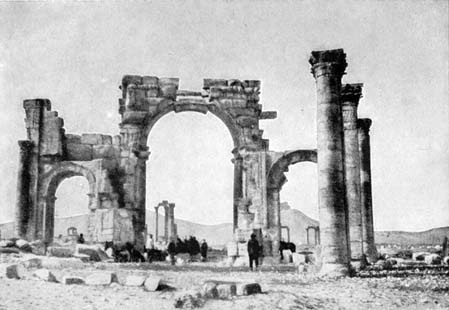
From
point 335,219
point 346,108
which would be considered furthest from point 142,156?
point 335,219

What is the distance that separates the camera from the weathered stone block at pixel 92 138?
28.5 meters

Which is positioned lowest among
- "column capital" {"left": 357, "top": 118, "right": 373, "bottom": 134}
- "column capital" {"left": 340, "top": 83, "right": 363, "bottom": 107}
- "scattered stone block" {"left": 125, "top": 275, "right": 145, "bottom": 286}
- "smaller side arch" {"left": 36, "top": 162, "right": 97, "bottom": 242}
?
"scattered stone block" {"left": 125, "top": 275, "right": 145, "bottom": 286}

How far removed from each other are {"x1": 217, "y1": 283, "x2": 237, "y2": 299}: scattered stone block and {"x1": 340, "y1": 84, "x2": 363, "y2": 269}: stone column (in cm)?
1006

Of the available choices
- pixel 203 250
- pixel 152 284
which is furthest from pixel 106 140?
pixel 152 284

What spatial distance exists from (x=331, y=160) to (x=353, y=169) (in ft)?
19.2

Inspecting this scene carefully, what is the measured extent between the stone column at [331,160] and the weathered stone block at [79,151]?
14.5 metres

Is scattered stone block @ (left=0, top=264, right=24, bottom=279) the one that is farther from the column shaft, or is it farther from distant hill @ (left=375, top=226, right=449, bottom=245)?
distant hill @ (left=375, top=226, right=449, bottom=245)

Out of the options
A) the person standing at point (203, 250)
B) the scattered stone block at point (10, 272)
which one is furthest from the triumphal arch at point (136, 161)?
the scattered stone block at point (10, 272)

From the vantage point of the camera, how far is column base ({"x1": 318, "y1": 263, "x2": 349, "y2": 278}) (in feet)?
51.4

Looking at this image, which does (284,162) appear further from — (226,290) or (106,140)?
(226,290)

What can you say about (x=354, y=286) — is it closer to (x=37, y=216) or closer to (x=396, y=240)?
(x=37, y=216)

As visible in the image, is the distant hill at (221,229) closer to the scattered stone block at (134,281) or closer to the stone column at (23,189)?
the stone column at (23,189)

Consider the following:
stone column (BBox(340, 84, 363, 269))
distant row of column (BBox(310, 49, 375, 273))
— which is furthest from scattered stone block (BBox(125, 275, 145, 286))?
stone column (BBox(340, 84, 363, 269))

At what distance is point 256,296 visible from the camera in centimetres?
1092
